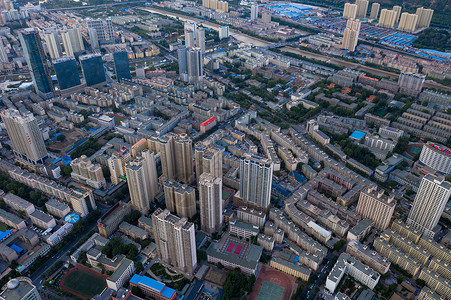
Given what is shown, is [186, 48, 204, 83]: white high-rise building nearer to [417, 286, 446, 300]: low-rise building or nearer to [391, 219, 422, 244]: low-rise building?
[391, 219, 422, 244]: low-rise building

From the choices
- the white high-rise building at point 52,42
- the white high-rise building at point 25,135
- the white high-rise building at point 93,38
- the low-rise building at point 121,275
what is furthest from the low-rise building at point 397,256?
the white high-rise building at point 93,38

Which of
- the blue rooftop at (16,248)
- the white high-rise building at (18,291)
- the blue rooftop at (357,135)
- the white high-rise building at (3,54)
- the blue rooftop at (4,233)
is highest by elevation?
the white high-rise building at (3,54)

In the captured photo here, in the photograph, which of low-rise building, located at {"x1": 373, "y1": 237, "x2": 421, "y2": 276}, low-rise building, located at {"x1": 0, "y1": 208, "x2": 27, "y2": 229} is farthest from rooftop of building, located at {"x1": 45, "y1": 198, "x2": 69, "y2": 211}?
low-rise building, located at {"x1": 373, "y1": 237, "x2": 421, "y2": 276}

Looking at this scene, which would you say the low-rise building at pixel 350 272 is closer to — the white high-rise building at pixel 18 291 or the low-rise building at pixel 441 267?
the low-rise building at pixel 441 267

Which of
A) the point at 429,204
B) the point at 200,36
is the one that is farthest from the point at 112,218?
the point at 200,36

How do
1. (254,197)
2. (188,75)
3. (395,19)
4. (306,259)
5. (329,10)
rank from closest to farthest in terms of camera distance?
(306,259)
(254,197)
(188,75)
(395,19)
(329,10)

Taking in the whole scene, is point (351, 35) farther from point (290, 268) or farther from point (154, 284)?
point (154, 284)

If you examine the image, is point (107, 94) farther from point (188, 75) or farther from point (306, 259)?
point (306, 259)

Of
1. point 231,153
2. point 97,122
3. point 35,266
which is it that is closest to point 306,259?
point 231,153
